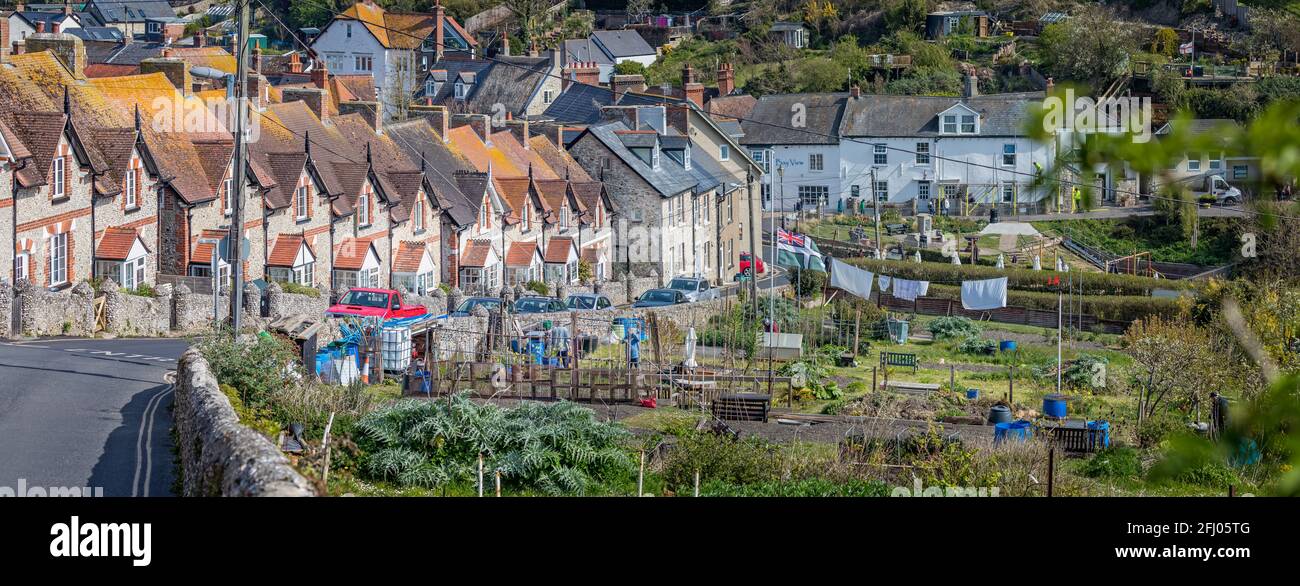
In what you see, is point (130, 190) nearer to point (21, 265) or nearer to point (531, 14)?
point (21, 265)

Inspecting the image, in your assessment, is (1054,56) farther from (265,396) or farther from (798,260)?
(265,396)

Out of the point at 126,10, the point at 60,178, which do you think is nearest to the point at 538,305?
the point at 60,178

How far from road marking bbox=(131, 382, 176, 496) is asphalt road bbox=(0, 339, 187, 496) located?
0.5 inches

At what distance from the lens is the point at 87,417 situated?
22.3 m

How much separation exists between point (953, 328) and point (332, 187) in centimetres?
2129

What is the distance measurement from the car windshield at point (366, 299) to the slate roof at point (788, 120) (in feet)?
146

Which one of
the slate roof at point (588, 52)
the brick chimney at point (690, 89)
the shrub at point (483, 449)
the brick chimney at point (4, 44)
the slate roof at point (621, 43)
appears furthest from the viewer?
→ the slate roof at point (621, 43)

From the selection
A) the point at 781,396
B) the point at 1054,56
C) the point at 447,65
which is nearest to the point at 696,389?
the point at 781,396

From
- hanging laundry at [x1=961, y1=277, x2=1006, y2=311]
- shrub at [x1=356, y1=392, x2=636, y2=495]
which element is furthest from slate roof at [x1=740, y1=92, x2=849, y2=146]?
shrub at [x1=356, y1=392, x2=636, y2=495]

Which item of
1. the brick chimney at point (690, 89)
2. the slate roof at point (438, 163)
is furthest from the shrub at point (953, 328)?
the brick chimney at point (690, 89)

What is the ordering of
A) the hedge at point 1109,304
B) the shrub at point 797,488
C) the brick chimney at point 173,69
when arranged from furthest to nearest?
the hedge at point 1109,304
the brick chimney at point 173,69
the shrub at point 797,488

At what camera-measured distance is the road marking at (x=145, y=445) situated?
17.9m

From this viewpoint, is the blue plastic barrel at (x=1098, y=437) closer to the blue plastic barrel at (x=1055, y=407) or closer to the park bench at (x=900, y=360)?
the blue plastic barrel at (x=1055, y=407)

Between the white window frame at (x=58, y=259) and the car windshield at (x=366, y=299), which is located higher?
the white window frame at (x=58, y=259)
